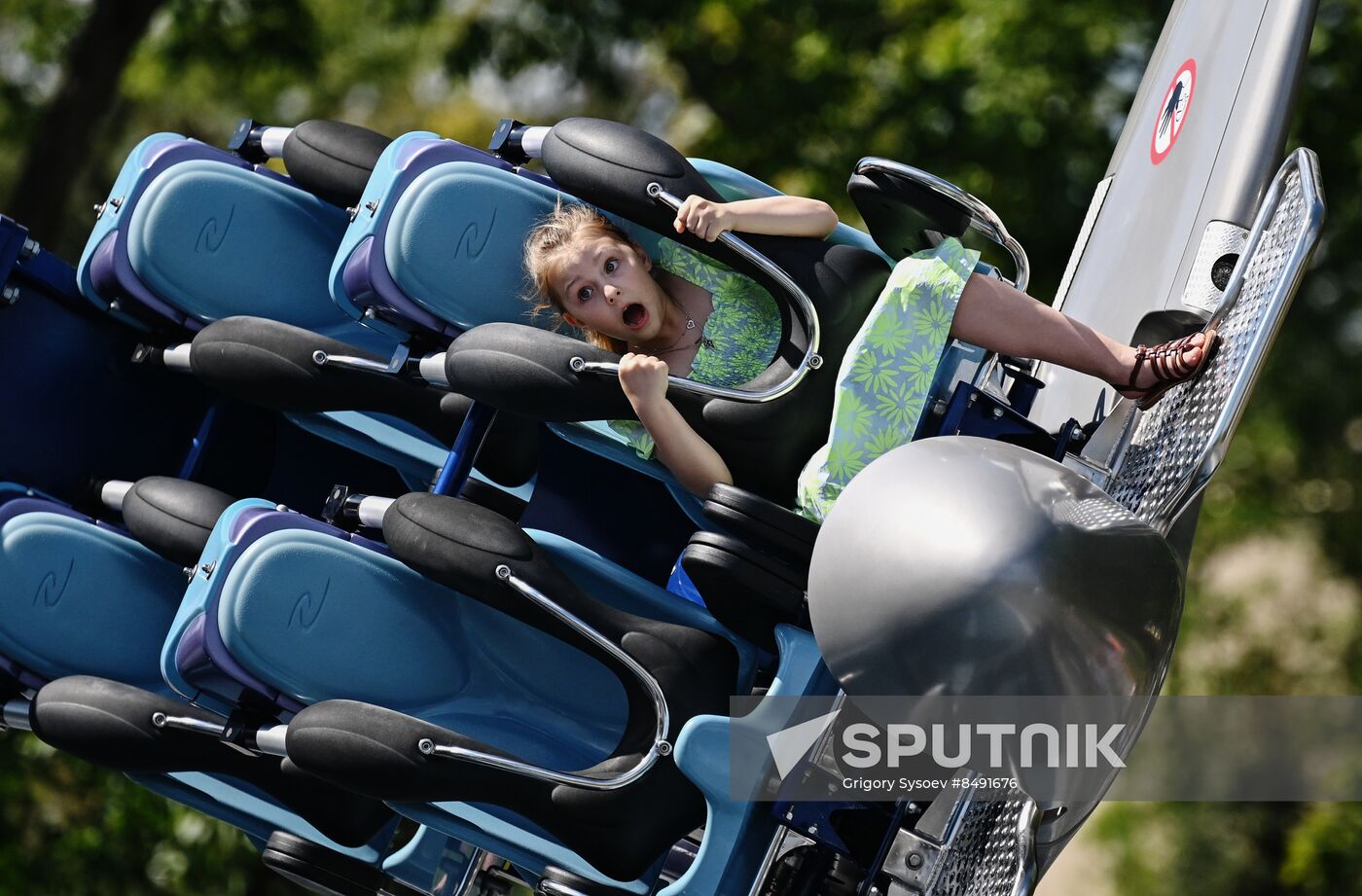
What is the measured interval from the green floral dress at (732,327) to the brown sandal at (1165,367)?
68 centimetres

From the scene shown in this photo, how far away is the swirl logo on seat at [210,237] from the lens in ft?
12.1

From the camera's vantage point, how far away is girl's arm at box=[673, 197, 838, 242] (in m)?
2.89

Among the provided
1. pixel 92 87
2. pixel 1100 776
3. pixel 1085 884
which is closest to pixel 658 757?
pixel 1100 776

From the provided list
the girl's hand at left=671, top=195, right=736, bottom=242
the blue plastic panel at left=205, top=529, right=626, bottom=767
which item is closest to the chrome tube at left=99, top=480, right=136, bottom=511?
the blue plastic panel at left=205, top=529, right=626, bottom=767

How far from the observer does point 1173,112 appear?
4121mm

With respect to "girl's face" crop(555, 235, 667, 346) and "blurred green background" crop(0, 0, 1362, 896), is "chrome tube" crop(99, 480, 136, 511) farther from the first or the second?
"blurred green background" crop(0, 0, 1362, 896)

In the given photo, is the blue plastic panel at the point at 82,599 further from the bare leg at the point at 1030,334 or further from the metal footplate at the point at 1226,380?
the metal footplate at the point at 1226,380

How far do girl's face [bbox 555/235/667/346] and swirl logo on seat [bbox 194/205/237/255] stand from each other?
983 mm

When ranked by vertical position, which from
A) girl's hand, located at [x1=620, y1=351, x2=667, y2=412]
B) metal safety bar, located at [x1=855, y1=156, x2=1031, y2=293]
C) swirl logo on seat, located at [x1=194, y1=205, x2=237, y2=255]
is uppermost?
metal safety bar, located at [x1=855, y1=156, x2=1031, y2=293]

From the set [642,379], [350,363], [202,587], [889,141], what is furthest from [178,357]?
[889,141]

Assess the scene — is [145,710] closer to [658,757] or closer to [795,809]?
[658,757]

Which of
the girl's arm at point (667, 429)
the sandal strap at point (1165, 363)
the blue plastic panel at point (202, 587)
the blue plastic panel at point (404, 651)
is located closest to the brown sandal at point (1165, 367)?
the sandal strap at point (1165, 363)

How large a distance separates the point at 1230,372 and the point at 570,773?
1305mm

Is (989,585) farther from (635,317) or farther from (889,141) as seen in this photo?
(889,141)
